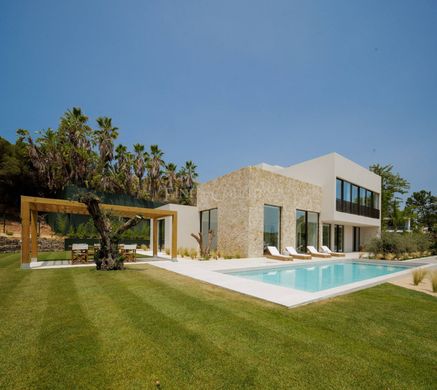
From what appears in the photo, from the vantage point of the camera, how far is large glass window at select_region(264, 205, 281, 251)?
1688 cm

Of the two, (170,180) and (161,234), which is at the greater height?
(170,180)

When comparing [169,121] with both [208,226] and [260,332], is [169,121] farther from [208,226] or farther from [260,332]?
[260,332]

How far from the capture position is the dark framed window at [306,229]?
18.9 meters

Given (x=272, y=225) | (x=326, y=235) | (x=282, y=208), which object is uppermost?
(x=282, y=208)

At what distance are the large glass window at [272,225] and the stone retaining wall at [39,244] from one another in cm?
1580

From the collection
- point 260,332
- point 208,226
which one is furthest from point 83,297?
point 208,226

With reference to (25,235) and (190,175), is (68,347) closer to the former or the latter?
(25,235)

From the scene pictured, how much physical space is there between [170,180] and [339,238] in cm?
2302

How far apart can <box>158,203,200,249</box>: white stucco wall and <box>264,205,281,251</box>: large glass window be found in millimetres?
6101

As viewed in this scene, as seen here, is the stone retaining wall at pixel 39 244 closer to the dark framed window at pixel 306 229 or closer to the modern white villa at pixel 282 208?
the modern white villa at pixel 282 208

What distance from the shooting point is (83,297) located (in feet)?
18.8

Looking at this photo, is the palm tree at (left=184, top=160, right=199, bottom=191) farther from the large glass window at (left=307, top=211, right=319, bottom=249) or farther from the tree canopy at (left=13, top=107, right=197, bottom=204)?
the large glass window at (left=307, top=211, right=319, bottom=249)

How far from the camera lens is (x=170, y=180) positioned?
3612 centimetres

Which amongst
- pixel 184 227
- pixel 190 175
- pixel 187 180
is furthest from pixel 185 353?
pixel 190 175
